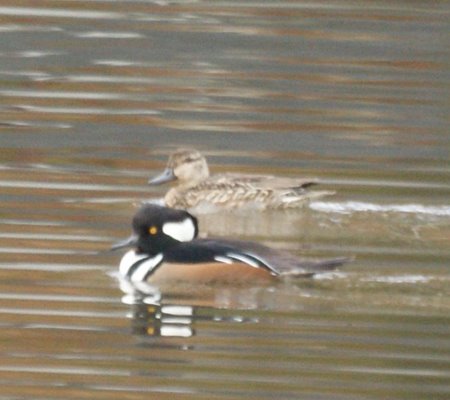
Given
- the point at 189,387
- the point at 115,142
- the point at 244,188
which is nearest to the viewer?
the point at 189,387

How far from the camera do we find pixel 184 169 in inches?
597

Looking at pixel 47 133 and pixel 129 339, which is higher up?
pixel 47 133

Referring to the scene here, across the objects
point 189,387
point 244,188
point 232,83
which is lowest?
point 189,387

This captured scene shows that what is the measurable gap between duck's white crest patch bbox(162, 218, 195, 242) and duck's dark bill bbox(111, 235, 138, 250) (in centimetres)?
18

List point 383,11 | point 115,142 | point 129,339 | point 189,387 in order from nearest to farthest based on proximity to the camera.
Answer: point 189,387 → point 129,339 → point 115,142 → point 383,11

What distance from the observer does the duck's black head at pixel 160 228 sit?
1265 cm

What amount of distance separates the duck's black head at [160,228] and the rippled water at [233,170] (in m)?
0.26

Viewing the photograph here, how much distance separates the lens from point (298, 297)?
1191 centimetres

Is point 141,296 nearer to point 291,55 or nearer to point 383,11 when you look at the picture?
point 291,55

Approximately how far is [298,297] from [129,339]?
1.47 metres

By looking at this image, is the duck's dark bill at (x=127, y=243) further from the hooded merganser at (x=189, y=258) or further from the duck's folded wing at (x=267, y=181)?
the duck's folded wing at (x=267, y=181)

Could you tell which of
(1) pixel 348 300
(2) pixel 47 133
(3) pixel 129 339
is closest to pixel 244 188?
(2) pixel 47 133

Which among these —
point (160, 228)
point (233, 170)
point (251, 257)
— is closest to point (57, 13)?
point (233, 170)

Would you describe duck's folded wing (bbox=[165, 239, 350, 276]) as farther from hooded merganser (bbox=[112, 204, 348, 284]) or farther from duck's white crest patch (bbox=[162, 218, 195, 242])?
duck's white crest patch (bbox=[162, 218, 195, 242])
